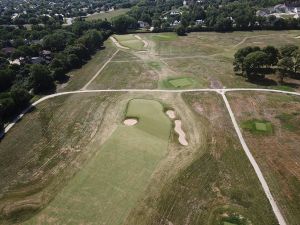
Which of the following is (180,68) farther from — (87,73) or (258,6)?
(258,6)

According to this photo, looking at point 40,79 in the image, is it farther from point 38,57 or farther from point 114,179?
point 114,179

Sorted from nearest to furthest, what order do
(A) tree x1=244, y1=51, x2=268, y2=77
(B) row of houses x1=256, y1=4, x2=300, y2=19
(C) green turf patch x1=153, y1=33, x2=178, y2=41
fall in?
(A) tree x1=244, y1=51, x2=268, y2=77
(C) green turf patch x1=153, y1=33, x2=178, y2=41
(B) row of houses x1=256, y1=4, x2=300, y2=19

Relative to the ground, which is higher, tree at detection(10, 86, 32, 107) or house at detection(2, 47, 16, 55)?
tree at detection(10, 86, 32, 107)

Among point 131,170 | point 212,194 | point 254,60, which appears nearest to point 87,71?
point 254,60

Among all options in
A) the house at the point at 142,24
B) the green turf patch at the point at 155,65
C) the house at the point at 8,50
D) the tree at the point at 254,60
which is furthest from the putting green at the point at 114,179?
the house at the point at 142,24

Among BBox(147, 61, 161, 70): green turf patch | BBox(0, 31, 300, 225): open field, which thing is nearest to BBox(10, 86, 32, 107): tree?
BBox(0, 31, 300, 225): open field

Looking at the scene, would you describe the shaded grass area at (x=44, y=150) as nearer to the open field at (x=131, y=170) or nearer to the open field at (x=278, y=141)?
the open field at (x=131, y=170)

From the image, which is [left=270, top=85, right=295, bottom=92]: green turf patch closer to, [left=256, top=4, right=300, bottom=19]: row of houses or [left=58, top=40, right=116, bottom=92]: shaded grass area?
[left=58, top=40, right=116, bottom=92]: shaded grass area
